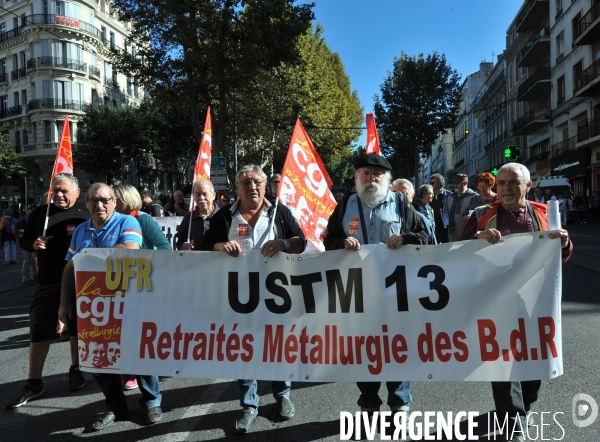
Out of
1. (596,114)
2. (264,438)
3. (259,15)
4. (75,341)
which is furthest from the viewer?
(596,114)

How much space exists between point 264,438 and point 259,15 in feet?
58.2

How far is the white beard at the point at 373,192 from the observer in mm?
3775

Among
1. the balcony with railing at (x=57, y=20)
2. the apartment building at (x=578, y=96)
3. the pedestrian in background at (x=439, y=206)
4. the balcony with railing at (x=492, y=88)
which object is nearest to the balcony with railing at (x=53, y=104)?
the balcony with railing at (x=57, y=20)

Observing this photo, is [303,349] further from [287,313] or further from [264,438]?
[264,438]

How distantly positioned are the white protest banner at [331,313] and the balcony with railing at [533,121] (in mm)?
37900

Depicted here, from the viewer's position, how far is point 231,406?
14.2ft

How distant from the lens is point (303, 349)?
363 centimetres

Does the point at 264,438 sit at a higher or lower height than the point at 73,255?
lower

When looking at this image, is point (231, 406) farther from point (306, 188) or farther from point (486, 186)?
point (486, 186)

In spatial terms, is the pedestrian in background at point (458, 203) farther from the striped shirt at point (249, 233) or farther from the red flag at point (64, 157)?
the red flag at point (64, 157)

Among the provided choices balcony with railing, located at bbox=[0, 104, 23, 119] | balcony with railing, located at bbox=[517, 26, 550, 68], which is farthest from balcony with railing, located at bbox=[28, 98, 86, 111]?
balcony with railing, located at bbox=[517, 26, 550, 68]

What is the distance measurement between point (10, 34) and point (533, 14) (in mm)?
43440

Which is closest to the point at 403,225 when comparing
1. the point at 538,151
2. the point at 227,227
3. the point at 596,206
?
the point at 227,227

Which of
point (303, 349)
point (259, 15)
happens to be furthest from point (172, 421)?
point (259, 15)
